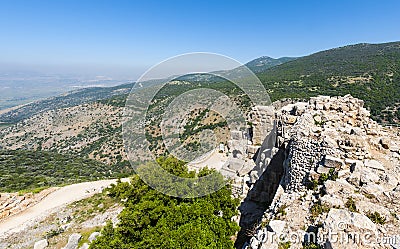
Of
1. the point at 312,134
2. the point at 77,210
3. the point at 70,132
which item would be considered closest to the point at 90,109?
the point at 70,132

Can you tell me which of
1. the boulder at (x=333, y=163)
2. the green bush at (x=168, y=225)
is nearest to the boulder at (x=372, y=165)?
the boulder at (x=333, y=163)

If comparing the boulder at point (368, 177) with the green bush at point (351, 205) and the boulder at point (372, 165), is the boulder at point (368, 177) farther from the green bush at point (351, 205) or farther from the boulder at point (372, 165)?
the green bush at point (351, 205)

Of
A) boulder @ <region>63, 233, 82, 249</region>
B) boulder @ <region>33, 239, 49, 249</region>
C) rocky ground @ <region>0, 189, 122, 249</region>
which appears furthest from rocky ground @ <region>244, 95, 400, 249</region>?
boulder @ <region>33, 239, 49, 249</region>

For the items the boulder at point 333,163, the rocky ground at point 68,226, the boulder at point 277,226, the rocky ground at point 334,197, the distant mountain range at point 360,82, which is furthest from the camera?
the distant mountain range at point 360,82

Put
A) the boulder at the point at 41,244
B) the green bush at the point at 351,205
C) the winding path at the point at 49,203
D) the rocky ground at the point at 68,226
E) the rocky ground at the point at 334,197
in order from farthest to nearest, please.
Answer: the winding path at the point at 49,203
the rocky ground at the point at 68,226
the boulder at the point at 41,244
the green bush at the point at 351,205
the rocky ground at the point at 334,197

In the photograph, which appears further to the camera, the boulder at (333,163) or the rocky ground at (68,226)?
the rocky ground at (68,226)

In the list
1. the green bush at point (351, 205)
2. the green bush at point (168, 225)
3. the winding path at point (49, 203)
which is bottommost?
the winding path at point (49, 203)

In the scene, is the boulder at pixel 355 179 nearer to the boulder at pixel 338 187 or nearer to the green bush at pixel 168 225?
the boulder at pixel 338 187

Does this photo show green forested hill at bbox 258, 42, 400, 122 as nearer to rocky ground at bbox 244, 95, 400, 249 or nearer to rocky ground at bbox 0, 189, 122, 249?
rocky ground at bbox 0, 189, 122, 249

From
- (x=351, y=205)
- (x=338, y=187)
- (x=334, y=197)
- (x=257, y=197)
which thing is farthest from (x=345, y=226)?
(x=257, y=197)

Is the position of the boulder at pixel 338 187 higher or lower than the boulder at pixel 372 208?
higher

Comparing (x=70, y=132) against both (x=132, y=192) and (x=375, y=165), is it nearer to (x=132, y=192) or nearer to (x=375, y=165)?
(x=132, y=192)
